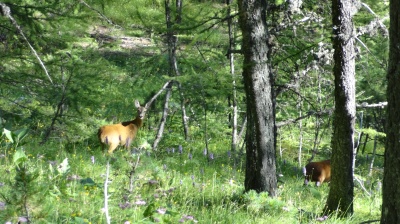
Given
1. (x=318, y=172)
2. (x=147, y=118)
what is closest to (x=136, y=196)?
(x=318, y=172)

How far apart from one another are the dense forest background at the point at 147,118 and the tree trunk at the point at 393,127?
4.51 feet

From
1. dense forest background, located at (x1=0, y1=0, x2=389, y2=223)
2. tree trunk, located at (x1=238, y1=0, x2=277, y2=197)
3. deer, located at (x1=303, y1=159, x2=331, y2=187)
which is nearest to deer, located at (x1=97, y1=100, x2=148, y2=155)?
dense forest background, located at (x1=0, y1=0, x2=389, y2=223)

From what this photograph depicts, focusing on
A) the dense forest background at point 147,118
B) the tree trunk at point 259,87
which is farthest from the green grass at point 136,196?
the tree trunk at point 259,87

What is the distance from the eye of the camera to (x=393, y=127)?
10.6 ft

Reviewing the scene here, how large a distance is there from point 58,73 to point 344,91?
5321mm

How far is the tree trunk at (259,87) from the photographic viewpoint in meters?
5.80

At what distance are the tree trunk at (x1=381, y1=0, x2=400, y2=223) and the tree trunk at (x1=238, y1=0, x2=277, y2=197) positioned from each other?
99.6 inches

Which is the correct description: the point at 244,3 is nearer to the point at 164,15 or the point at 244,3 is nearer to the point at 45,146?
the point at 45,146

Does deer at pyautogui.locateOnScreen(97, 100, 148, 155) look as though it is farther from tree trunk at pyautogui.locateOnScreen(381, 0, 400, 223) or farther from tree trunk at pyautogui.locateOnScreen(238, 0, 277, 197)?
tree trunk at pyautogui.locateOnScreen(381, 0, 400, 223)

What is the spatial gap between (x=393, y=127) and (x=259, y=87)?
2.68 meters

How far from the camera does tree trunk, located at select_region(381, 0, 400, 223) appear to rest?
319 cm

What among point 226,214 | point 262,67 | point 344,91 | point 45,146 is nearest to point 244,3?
point 262,67

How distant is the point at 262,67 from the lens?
5.82 meters

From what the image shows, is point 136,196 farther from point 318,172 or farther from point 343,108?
point 318,172
